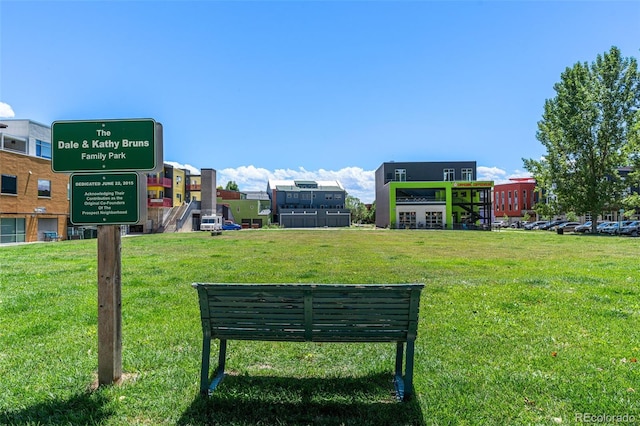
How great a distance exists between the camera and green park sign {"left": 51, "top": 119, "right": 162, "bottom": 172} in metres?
3.93

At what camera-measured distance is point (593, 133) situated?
151 ft

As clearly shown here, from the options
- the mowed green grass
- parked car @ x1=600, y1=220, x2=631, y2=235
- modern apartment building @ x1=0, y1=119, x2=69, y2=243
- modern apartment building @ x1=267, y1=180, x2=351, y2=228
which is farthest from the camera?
modern apartment building @ x1=267, y1=180, x2=351, y2=228

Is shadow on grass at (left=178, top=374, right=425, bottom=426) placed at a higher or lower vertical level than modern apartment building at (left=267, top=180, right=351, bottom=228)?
lower

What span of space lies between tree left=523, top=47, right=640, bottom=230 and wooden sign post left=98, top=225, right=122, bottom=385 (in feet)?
172

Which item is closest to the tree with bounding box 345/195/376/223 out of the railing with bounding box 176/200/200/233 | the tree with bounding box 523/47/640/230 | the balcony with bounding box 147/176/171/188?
the railing with bounding box 176/200/200/233

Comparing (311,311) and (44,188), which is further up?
(44,188)

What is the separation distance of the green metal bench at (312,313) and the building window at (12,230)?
122ft

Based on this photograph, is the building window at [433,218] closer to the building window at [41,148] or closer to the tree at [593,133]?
the tree at [593,133]

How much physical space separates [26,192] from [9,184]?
190 cm

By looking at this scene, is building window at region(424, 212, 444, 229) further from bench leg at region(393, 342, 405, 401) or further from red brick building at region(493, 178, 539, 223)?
bench leg at region(393, 342, 405, 401)

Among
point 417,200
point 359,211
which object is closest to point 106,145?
point 417,200

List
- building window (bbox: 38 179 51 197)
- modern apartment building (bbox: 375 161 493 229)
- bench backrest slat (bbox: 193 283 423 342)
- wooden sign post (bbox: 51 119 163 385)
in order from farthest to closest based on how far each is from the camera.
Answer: modern apartment building (bbox: 375 161 493 229) → building window (bbox: 38 179 51 197) → wooden sign post (bbox: 51 119 163 385) → bench backrest slat (bbox: 193 283 423 342)

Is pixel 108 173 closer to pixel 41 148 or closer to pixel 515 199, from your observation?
pixel 41 148

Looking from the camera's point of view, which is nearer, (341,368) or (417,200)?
(341,368)
